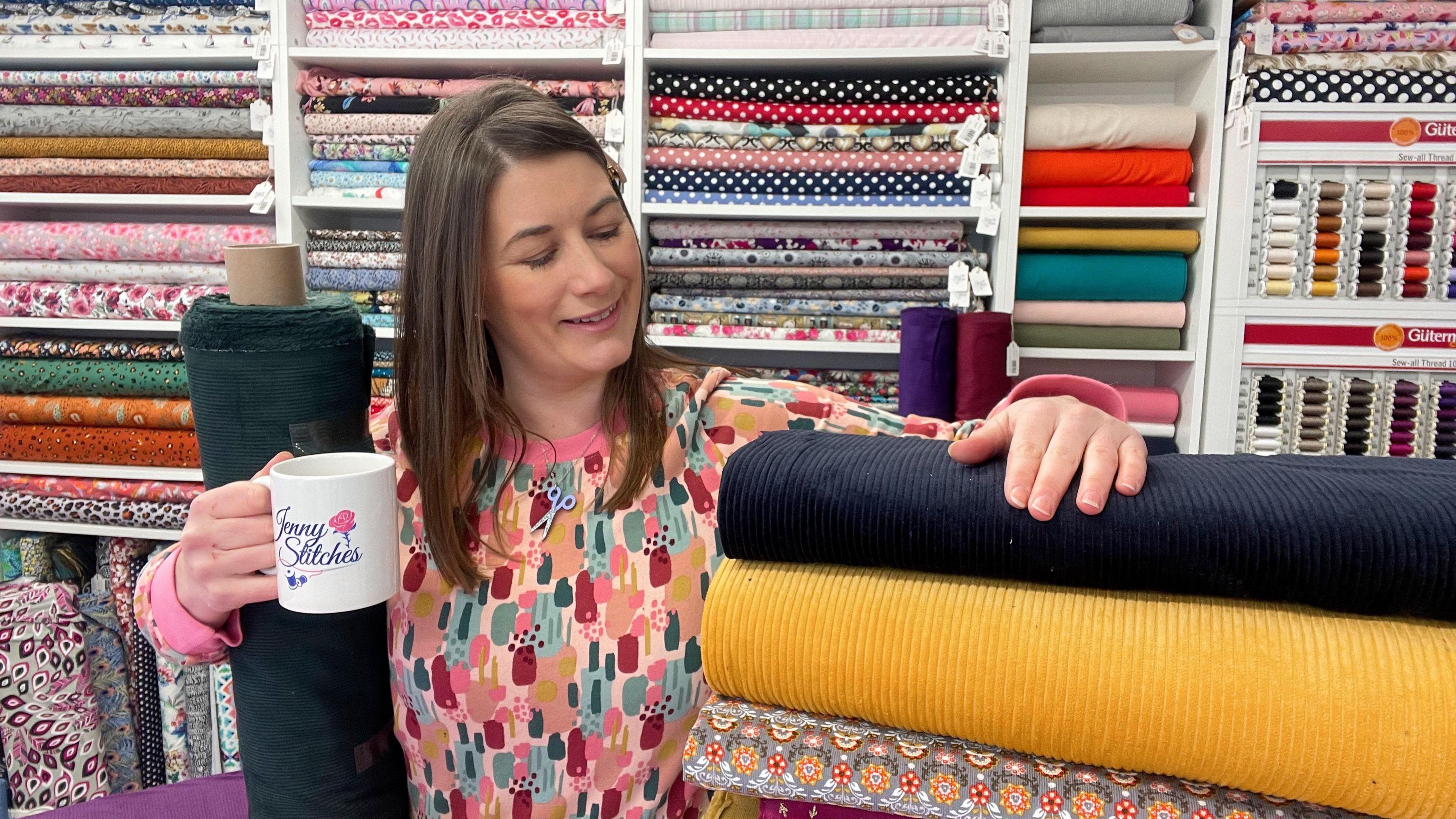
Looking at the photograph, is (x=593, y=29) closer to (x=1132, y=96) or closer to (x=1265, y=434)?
(x=1132, y=96)

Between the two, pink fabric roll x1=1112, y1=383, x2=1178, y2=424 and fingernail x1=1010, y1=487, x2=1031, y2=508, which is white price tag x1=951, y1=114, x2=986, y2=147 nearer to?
pink fabric roll x1=1112, y1=383, x2=1178, y2=424

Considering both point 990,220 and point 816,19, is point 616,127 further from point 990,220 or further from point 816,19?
point 990,220

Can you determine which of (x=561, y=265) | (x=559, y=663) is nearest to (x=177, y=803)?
(x=559, y=663)

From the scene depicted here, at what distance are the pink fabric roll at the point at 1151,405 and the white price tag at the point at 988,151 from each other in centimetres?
63

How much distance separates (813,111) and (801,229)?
0.28 meters

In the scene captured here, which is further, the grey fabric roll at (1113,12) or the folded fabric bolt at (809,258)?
the folded fabric bolt at (809,258)

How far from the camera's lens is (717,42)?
2.17m

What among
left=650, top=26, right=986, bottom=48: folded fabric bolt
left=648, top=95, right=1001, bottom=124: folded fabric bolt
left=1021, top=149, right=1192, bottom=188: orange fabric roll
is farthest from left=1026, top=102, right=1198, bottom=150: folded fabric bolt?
left=650, top=26, right=986, bottom=48: folded fabric bolt

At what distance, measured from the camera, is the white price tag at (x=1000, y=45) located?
2.04 metres

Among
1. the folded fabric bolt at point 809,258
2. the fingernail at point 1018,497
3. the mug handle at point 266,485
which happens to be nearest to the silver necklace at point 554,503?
the mug handle at point 266,485

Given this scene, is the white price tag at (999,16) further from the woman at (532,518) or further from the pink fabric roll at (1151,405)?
the woman at (532,518)

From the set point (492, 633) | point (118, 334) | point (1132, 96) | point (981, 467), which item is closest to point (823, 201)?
point (1132, 96)

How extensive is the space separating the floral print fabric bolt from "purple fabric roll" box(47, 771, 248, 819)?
310mm

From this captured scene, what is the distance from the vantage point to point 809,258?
226 cm
